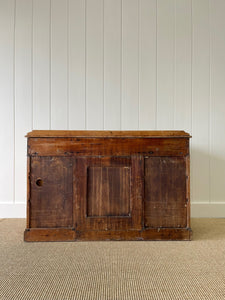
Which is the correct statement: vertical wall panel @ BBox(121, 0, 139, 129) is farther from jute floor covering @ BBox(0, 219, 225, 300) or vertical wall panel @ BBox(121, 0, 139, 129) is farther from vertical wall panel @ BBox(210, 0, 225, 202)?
jute floor covering @ BBox(0, 219, 225, 300)

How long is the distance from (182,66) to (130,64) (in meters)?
0.51

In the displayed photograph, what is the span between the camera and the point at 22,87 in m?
2.48

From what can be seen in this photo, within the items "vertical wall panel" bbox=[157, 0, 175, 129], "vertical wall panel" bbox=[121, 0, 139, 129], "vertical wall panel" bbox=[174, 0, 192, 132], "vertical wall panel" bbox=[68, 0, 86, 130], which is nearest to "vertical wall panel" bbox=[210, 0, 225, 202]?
"vertical wall panel" bbox=[174, 0, 192, 132]

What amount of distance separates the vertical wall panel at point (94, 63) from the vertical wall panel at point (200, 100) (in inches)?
36.0

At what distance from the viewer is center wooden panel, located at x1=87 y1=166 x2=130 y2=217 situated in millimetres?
1727

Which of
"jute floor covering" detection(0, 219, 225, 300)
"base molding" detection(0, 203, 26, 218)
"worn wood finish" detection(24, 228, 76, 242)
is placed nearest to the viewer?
"jute floor covering" detection(0, 219, 225, 300)

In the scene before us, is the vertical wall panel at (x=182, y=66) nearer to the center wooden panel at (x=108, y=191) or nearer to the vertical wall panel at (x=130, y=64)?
the vertical wall panel at (x=130, y=64)

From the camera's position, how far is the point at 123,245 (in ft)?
5.35

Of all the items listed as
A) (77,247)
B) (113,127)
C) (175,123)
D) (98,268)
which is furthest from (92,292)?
Answer: (175,123)

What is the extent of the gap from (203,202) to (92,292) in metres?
1.71

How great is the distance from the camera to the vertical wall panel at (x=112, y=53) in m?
2.48

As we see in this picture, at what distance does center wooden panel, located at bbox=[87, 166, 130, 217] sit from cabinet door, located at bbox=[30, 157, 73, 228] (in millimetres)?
141

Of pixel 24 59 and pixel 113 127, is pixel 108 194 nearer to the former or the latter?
pixel 113 127

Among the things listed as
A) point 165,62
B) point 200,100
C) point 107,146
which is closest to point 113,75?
point 165,62
